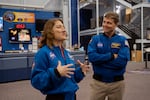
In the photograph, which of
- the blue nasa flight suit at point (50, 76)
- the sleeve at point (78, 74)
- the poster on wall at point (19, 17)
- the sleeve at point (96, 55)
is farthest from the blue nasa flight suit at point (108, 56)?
the poster on wall at point (19, 17)

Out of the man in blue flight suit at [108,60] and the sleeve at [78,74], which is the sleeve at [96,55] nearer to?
the man in blue flight suit at [108,60]

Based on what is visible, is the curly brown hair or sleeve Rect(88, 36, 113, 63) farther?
sleeve Rect(88, 36, 113, 63)

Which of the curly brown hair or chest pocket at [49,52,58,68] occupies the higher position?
the curly brown hair

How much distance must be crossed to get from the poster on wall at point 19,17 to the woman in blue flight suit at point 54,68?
8.64 m

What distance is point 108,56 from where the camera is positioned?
2326 mm

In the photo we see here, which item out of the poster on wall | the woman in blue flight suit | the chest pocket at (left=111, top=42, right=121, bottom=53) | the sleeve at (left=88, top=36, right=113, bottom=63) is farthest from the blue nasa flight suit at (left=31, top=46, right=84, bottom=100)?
the poster on wall

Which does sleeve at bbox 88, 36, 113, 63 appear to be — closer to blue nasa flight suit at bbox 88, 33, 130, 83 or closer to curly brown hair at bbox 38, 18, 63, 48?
blue nasa flight suit at bbox 88, 33, 130, 83

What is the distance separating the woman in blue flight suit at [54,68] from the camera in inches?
65.0

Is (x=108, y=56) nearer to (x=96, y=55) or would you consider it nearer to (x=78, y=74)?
(x=96, y=55)

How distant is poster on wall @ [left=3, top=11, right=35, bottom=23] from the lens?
10031 mm

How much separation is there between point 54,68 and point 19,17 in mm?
9008

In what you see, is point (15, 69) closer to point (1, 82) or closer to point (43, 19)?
point (1, 82)

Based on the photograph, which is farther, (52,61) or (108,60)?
(108,60)

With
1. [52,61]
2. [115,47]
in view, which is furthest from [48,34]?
[115,47]
